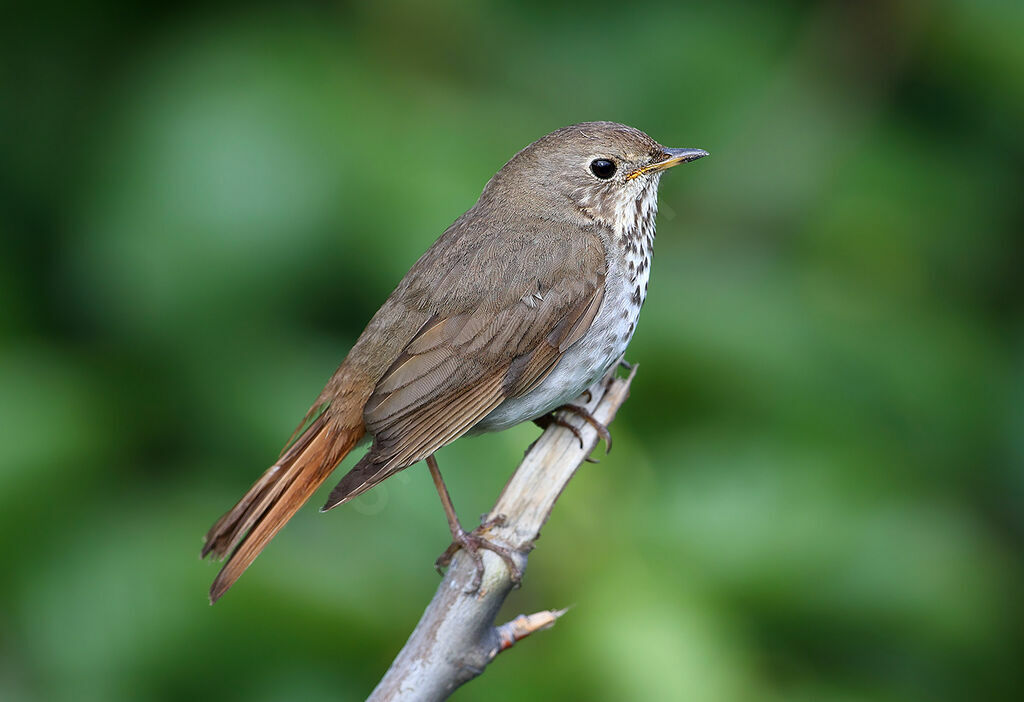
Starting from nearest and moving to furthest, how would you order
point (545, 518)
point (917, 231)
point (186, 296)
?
point (545, 518) < point (186, 296) < point (917, 231)

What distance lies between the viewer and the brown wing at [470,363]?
2.52 meters

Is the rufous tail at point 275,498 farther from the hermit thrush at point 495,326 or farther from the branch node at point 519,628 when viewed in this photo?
the branch node at point 519,628

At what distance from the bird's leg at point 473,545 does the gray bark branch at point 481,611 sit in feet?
0.04

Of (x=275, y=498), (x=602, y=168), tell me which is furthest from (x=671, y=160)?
(x=275, y=498)

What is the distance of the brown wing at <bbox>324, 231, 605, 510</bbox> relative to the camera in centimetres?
252

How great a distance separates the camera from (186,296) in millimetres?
3412

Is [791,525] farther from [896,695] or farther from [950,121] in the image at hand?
[950,121]

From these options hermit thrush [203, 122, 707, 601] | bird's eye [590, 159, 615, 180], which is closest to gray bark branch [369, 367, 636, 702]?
hermit thrush [203, 122, 707, 601]

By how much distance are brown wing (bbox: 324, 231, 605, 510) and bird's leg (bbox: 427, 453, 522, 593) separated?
19cm

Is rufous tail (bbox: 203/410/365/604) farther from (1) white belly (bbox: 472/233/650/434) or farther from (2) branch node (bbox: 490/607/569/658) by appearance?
(2) branch node (bbox: 490/607/569/658)

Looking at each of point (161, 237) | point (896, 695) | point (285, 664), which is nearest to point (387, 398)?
point (285, 664)

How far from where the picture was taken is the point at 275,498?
2.38 metres

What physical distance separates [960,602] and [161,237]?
2465mm

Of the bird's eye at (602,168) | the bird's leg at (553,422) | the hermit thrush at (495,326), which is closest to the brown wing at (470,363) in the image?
Answer: the hermit thrush at (495,326)
